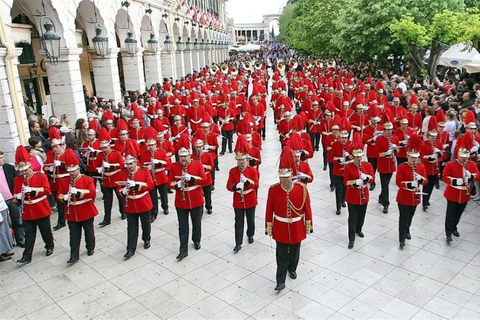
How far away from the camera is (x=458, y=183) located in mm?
7527

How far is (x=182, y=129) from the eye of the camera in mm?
11758

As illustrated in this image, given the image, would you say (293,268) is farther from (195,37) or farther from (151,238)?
(195,37)

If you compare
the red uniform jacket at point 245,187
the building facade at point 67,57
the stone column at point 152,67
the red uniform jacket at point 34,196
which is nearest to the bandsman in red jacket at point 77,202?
the red uniform jacket at point 34,196

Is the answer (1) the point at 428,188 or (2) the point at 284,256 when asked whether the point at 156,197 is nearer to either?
(2) the point at 284,256

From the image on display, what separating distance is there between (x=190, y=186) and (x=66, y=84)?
709 cm

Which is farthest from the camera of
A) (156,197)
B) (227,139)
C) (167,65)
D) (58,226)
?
(167,65)

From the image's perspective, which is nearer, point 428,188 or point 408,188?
point 408,188

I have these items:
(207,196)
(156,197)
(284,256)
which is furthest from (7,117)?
(284,256)

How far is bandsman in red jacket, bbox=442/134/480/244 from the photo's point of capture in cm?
757

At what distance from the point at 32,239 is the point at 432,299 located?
22.2 ft

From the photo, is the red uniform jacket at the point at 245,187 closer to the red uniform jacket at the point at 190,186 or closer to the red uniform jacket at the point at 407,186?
the red uniform jacket at the point at 190,186

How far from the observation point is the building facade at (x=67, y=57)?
32.8 feet

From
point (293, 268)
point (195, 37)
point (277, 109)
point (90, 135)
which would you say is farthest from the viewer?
point (195, 37)

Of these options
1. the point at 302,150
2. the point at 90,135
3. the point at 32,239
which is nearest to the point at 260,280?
the point at 302,150
